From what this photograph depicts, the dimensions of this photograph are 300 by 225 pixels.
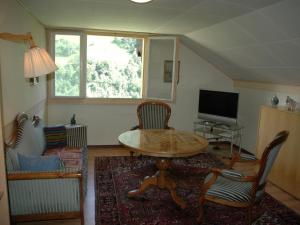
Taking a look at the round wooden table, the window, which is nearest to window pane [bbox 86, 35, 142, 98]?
the window

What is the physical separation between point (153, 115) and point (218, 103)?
1.55 meters

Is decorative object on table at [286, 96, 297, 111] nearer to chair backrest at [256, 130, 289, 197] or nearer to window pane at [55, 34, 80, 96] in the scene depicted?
chair backrest at [256, 130, 289, 197]

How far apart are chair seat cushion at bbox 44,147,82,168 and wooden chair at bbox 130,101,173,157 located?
3.53 ft

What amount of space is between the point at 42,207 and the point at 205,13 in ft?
8.51

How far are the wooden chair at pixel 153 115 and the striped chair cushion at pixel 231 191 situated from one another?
162 centimetres

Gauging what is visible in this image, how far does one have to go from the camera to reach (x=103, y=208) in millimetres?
2748

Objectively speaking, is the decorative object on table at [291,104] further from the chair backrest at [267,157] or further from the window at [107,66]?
the window at [107,66]

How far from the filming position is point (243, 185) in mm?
2408

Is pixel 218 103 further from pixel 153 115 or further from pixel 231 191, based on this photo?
pixel 231 191

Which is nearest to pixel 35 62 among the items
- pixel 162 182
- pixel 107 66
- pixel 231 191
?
pixel 162 182

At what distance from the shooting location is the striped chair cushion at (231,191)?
2.22m

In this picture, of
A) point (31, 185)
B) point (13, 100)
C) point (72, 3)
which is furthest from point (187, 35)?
point (31, 185)

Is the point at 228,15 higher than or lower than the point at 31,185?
higher

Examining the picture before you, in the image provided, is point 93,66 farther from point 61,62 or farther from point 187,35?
point 187,35
